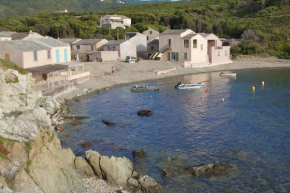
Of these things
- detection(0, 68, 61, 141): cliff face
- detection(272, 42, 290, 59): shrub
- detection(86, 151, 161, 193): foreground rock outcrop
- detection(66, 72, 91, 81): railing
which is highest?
detection(272, 42, 290, 59): shrub

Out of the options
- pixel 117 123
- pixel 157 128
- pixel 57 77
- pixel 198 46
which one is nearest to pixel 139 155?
pixel 157 128

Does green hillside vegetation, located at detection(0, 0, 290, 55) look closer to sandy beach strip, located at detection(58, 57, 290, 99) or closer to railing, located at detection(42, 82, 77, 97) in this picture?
sandy beach strip, located at detection(58, 57, 290, 99)

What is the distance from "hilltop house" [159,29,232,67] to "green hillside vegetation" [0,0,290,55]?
12422 mm

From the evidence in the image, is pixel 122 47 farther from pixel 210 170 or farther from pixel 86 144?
pixel 210 170

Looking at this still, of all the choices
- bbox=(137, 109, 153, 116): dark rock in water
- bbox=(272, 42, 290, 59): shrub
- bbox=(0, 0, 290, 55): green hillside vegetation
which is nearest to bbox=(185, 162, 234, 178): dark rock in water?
bbox=(137, 109, 153, 116): dark rock in water

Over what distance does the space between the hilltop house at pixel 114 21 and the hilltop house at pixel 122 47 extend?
136 feet

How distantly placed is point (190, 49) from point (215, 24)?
45.5m

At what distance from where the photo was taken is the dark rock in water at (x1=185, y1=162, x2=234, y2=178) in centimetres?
2191

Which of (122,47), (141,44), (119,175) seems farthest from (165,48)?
(119,175)

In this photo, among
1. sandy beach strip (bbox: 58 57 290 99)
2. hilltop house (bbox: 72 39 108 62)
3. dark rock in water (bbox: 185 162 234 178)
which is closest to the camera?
dark rock in water (bbox: 185 162 234 178)

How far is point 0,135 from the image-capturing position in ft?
63.8

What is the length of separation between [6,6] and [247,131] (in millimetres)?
169265

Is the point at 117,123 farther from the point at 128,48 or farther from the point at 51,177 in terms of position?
the point at 128,48

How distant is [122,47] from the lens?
7431 cm
